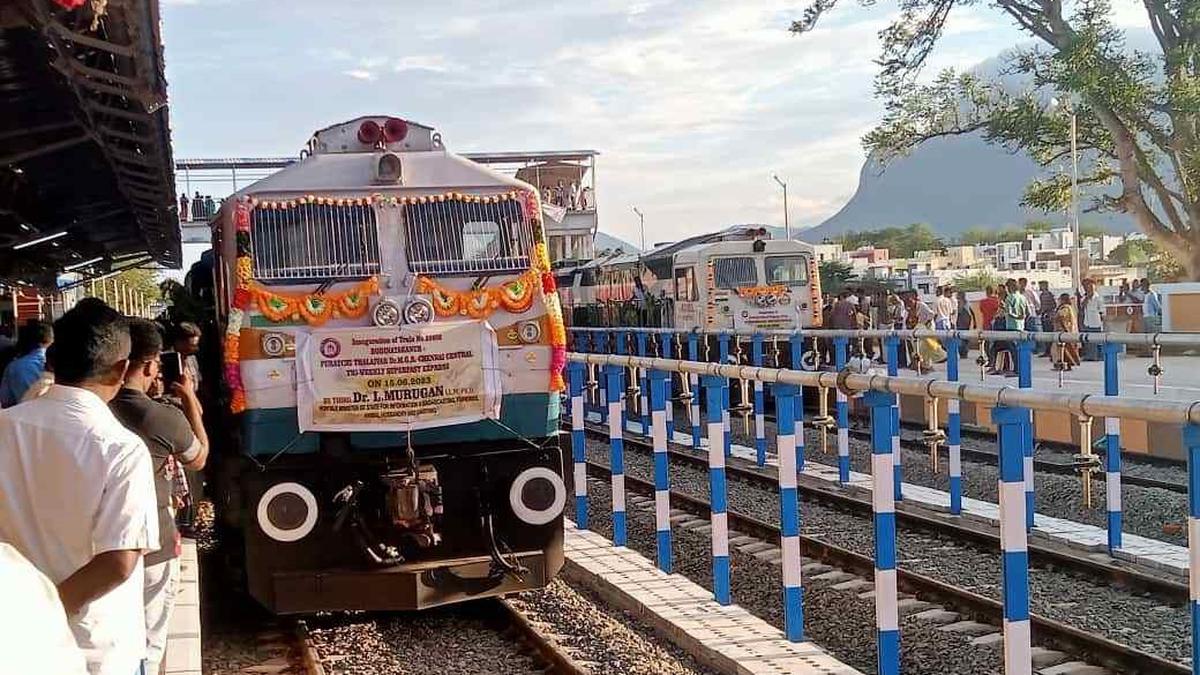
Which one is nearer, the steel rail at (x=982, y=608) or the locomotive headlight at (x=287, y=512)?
the steel rail at (x=982, y=608)

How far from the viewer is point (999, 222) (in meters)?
176

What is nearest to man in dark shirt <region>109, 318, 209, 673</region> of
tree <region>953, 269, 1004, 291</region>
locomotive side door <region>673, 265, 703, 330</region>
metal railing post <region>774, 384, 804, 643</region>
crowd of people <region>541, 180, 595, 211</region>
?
metal railing post <region>774, 384, 804, 643</region>

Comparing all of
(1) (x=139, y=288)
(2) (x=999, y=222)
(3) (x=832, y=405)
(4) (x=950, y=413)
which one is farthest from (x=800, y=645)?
(2) (x=999, y=222)

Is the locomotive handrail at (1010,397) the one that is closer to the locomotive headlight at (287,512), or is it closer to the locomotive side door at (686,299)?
the locomotive headlight at (287,512)

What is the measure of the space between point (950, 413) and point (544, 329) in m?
4.57

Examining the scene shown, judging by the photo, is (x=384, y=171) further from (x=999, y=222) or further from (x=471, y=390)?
(x=999, y=222)

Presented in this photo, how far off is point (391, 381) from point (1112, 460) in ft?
17.2

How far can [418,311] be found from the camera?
7.72 meters

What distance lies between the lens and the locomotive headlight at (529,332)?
7.90 m

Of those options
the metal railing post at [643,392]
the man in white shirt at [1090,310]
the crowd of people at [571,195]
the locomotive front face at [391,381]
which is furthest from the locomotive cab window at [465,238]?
the crowd of people at [571,195]

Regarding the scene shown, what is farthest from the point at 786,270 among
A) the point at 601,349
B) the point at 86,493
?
the point at 86,493

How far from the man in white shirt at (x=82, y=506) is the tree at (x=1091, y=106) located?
65.5 feet

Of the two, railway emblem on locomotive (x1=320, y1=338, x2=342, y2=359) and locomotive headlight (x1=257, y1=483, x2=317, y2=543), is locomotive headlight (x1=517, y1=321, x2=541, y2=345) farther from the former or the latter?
locomotive headlight (x1=257, y1=483, x2=317, y2=543)

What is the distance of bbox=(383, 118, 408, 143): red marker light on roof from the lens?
8.26 meters
